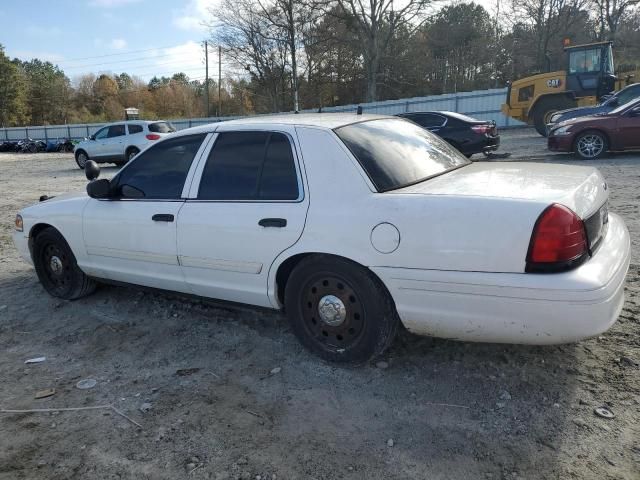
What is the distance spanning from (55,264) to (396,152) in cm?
344

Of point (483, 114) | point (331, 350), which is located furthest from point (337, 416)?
point (483, 114)

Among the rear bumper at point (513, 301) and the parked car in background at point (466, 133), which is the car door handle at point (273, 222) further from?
the parked car in background at point (466, 133)

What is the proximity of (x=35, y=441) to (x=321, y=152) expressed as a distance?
7.43ft

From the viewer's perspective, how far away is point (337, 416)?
106 inches

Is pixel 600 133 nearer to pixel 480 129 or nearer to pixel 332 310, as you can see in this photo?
pixel 480 129

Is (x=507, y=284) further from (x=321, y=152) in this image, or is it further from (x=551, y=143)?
(x=551, y=143)

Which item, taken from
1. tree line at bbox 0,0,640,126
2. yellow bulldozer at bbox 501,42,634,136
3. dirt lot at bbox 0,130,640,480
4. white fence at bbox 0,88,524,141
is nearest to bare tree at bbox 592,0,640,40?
tree line at bbox 0,0,640,126

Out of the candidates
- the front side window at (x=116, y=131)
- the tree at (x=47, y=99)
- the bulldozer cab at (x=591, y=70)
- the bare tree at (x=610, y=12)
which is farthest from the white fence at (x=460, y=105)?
the tree at (x=47, y=99)

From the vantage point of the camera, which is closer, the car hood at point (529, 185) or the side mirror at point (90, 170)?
the car hood at point (529, 185)

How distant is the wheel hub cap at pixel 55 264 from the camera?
15.4 ft

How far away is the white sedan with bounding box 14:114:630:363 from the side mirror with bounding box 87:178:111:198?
14mm

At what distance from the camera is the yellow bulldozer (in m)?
Answer: 17.5

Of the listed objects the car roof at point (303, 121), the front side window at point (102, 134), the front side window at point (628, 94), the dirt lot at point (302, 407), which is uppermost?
the front side window at point (628, 94)

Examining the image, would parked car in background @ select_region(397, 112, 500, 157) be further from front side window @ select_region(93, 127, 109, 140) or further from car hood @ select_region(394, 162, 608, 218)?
front side window @ select_region(93, 127, 109, 140)
